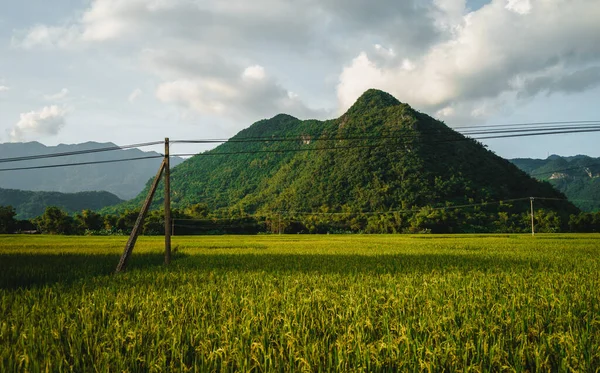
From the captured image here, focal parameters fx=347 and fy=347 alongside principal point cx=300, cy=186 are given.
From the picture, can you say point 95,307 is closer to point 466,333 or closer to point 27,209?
point 466,333

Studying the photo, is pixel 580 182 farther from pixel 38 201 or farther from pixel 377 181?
pixel 38 201

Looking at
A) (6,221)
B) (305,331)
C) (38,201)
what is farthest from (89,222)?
(38,201)

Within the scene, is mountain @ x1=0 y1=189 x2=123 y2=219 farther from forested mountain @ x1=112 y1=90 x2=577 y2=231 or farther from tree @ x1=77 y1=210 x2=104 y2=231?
tree @ x1=77 y1=210 x2=104 y2=231

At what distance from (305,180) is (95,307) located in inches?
4187

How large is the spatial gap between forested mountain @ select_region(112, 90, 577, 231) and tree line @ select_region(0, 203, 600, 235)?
0.41 m

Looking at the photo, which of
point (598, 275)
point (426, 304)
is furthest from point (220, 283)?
point (598, 275)

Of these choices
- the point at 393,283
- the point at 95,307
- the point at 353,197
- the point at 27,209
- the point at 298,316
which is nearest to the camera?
the point at 298,316

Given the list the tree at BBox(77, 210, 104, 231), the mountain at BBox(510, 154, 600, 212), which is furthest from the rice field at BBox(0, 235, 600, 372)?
the mountain at BBox(510, 154, 600, 212)

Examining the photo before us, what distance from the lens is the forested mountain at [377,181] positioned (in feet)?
286

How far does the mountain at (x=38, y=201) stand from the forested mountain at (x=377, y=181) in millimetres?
55563

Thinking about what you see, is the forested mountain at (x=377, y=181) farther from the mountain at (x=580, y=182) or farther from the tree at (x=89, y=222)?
the mountain at (x=580, y=182)

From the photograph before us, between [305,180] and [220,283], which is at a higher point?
[305,180]

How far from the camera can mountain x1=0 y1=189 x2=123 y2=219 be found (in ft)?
488

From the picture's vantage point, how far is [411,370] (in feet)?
11.3
